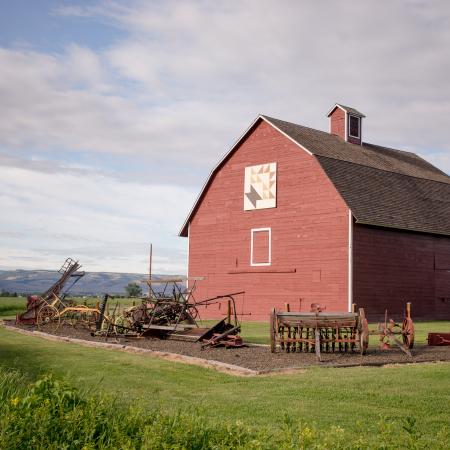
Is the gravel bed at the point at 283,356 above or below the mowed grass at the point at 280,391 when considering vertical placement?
above

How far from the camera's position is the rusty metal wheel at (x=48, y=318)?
973 inches

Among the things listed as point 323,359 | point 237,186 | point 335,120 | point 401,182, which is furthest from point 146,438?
point 335,120

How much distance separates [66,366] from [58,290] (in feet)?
43.0

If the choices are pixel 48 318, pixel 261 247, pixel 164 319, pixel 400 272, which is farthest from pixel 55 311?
pixel 400 272

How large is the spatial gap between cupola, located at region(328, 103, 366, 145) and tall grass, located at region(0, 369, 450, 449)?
107 ft

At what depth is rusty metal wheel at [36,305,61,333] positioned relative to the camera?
24703mm

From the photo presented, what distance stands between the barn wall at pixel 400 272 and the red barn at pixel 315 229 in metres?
0.05

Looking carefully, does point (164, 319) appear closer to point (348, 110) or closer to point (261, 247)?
point (261, 247)

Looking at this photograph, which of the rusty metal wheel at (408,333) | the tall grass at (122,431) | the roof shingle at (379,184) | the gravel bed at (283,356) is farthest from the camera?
the roof shingle at (379,184)

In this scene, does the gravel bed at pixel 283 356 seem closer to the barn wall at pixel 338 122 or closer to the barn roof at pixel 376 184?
the barn roof at pixel 376 184

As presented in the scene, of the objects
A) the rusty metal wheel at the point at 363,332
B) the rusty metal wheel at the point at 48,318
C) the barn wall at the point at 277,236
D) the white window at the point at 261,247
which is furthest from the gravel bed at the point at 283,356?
the white window at the point at 261,247

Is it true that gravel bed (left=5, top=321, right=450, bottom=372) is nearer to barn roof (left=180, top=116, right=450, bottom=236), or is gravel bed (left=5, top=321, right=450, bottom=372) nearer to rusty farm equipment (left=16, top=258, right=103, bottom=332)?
rusty farm equipment (left=16, top=258, right=103, bottom=332)

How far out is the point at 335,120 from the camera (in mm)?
39562

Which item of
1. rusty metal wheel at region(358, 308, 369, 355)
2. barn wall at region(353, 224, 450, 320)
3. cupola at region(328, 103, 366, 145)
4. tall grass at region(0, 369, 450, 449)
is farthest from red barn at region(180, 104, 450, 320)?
tall grass at region(0, 369, 450, 449)
